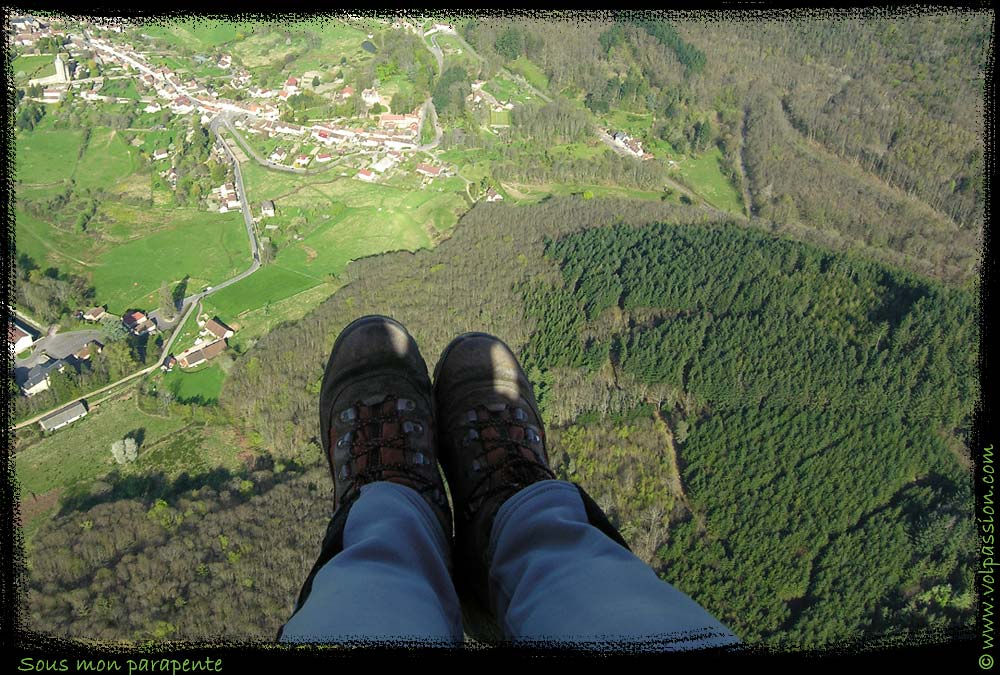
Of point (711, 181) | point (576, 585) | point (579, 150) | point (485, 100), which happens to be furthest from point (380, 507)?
point (485, 100)

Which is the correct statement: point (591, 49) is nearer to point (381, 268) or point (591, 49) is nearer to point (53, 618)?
point (381, 268)

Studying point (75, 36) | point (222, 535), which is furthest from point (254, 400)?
point (75, 36)

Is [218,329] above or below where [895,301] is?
below

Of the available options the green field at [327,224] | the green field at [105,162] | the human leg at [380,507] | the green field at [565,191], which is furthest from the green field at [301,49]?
the human leg at [380,507]

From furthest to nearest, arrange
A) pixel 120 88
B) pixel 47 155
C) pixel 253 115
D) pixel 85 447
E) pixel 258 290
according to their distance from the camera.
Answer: pixel 120 88 → pixel 253 115 → pixel 47 155 → pixel 258 290 → pixel 85 447

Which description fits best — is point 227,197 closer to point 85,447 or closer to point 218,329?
point 218,329

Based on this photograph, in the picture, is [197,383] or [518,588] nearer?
[518,588]

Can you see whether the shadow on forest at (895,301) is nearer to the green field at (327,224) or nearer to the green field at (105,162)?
the green field at (327,224)
